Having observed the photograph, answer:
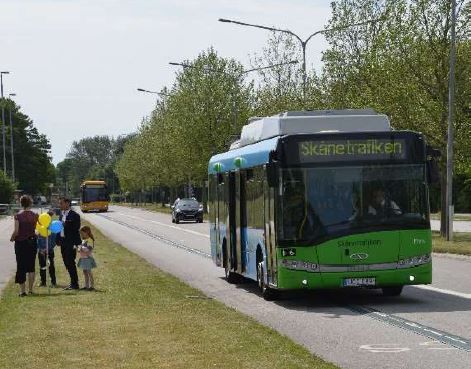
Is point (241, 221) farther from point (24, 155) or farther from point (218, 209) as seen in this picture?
point (24, 155)

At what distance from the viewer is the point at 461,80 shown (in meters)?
43.3

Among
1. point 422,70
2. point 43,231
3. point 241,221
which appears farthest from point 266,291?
point 422,70

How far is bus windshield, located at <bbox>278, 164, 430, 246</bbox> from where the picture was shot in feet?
59.5

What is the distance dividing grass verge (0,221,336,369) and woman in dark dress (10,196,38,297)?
0.46m

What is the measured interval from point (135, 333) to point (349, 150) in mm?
5610

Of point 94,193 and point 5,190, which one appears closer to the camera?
point 5,190

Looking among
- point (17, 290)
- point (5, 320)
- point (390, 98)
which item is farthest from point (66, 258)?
point (390, 98)

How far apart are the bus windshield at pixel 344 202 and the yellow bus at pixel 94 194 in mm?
94738

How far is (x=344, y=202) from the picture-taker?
59.6ft

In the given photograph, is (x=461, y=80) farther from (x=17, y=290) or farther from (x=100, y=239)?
(x=17, y=290)

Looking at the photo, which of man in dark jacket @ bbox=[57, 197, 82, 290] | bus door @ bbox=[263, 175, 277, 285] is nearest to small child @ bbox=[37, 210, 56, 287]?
man in dark jacket @ bbox=[57, 197, 82, 290]

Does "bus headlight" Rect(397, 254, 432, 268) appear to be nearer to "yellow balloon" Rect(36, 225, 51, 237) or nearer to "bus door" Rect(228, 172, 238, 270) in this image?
"bus door" Rect(228, 172, 238, 270)

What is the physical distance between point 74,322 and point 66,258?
6.34m

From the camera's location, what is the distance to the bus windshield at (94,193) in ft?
370
